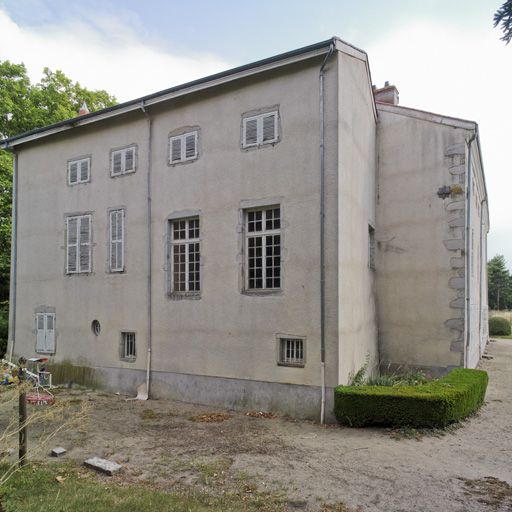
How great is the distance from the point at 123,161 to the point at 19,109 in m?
10.2

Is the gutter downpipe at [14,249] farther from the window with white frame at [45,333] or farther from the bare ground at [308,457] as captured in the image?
the bare ground at [308,457]

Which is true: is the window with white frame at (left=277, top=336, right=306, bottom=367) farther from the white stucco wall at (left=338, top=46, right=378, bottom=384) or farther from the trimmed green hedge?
the trimmed green hedge

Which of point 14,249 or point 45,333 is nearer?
point 45,333

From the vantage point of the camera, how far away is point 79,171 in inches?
498

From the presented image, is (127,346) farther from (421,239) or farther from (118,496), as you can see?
(421,239)

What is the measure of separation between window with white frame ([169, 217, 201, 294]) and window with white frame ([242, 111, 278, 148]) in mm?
2362

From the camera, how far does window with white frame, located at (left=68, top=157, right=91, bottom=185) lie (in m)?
12.5

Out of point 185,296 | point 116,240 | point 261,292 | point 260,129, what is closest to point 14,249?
point 116,240

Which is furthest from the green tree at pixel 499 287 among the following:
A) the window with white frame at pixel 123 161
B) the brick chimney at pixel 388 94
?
the window with white frame at pixel 123 161

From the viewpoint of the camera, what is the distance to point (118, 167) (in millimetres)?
11914

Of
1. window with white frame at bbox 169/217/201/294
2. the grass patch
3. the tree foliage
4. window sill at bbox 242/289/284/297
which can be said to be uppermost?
the tree foliage

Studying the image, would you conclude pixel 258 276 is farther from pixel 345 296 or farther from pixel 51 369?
pixel 51 369

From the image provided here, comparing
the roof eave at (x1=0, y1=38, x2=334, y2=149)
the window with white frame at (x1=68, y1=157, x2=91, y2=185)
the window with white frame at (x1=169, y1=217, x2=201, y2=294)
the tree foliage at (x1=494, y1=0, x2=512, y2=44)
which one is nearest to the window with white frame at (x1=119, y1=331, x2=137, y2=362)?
the window with white frame at (x1=169, y1=217, x2=201, y2=294)

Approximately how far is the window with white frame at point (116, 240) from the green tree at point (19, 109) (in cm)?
733
